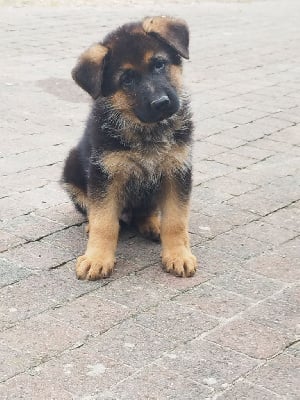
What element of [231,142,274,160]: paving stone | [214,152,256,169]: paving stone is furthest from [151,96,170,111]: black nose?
[231,142,274,160]: paving stone

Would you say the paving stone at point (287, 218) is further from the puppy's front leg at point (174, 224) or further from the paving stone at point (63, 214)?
the paving stone at point (63, 214)

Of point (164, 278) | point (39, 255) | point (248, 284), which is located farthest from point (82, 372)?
point (39, 255)

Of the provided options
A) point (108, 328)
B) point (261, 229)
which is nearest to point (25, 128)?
point (261, 229)

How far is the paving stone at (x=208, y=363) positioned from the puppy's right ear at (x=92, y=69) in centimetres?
150

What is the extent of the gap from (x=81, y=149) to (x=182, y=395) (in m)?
1.99

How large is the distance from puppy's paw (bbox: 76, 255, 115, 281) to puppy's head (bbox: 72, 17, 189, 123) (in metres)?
0.80

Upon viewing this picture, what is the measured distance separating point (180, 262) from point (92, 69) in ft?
3.80

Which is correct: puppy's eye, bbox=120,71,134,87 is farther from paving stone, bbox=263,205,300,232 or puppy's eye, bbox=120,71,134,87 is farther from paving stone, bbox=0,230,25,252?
paving stone, bbox=263,205,300,232

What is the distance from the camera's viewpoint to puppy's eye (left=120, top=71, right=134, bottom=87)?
4121 millimetres

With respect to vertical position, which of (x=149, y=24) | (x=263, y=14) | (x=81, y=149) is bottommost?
(x=263, y=14)

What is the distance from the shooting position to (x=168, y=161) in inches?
170

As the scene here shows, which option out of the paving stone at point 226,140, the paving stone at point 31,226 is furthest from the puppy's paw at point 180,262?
the paving stone at point 226,140

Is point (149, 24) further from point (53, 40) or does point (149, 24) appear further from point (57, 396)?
point (53, 40)

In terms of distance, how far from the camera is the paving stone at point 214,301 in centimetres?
387
